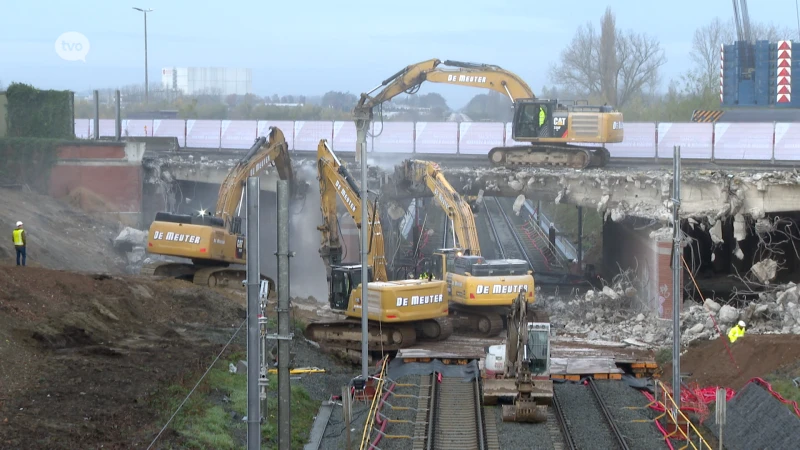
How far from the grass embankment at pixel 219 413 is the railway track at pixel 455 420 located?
7.73 feet

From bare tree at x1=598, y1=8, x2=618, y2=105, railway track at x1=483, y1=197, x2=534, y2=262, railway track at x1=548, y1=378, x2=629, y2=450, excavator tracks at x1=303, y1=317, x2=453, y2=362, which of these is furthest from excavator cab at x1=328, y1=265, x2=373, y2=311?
bare tree at x1=598, y1=8, x2=618, y2=105

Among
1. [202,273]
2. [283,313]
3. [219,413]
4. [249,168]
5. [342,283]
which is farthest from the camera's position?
[249,168]

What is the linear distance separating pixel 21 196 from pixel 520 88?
70.3 feet

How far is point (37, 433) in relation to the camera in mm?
15414

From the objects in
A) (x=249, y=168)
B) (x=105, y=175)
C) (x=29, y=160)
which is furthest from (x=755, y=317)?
(x=29, y=160)

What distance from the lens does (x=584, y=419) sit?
20.8 m

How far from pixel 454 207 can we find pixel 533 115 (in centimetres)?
992

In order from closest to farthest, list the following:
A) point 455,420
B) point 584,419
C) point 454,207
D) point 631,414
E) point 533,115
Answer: point 584,419 < point 455,420 < point 631,414 < point 454,207 < point 533,115

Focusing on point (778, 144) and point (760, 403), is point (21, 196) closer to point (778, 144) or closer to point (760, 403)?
point (778, 144)

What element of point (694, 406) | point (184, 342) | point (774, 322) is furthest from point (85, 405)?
point (774, 322)

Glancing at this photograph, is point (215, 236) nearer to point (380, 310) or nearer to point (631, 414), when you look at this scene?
point (380, 310)

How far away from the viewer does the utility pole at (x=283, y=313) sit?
1426 cm

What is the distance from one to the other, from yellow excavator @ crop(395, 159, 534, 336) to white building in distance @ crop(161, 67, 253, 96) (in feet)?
A: 284

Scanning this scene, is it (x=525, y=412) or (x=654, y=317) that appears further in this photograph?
(x=654, y=317)
